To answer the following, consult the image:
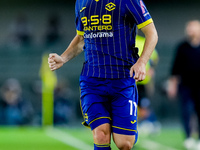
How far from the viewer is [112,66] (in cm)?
509

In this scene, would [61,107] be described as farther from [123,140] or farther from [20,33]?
[123,140]

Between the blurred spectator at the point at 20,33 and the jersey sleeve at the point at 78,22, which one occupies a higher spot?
the blurred spectator at the point at 20,33

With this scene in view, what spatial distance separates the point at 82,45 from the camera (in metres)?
5.64

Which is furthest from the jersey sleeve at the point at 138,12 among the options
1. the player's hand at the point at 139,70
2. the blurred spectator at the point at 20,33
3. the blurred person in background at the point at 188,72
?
the blurred spectator at the point at 20,33

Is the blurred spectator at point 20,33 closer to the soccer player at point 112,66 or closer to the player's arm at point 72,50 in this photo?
the player's arm at point 72,50

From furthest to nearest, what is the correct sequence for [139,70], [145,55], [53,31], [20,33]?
[53,31] → [20,33] → [145,55] → [139,70]

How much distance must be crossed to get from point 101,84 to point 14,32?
1838 centimetres

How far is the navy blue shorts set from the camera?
197 inches

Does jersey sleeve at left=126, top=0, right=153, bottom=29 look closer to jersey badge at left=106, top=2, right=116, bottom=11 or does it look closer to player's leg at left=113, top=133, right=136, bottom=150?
jersey badge at left=106, top=2, right=116, bottom=11

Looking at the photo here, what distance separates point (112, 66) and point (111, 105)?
1.23 feet

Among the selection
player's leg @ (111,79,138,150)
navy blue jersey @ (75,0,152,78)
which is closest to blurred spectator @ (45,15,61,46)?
navy blue jersey @ (75,0,152,78)

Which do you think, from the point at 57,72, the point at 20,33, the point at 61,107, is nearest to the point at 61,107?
the point at 61,107

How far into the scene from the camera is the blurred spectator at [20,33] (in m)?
22.4

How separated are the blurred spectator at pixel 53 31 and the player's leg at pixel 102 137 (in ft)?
57.6
